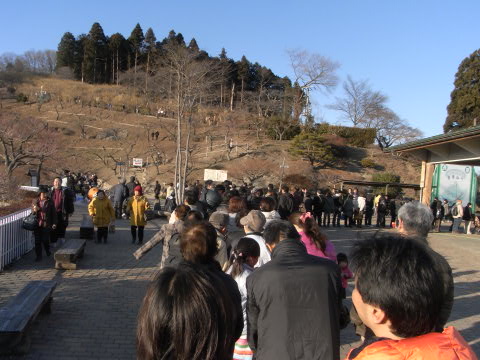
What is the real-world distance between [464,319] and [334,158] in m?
35.9

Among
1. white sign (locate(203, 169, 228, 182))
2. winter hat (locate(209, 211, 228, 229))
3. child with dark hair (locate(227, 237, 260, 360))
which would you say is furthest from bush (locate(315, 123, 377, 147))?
child with dark hair (locate(227, 237, 260, 360))

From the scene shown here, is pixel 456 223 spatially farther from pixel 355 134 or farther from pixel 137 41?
pixel 137 41

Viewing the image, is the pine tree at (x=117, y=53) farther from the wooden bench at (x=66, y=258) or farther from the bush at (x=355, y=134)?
the wooden bench at (x=66, y=258)

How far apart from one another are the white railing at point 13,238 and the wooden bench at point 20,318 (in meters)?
3.15

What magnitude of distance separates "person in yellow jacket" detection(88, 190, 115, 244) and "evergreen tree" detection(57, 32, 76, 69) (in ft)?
234

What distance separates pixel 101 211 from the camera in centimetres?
1134

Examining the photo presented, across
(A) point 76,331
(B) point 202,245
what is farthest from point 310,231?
(A) point 76,331

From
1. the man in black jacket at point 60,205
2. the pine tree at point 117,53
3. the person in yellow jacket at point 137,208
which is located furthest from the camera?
the pine tree at point 117,53

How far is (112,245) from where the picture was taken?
11531mm

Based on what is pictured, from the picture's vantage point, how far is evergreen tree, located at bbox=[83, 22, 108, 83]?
71.8m

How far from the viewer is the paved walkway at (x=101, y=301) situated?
4.98m

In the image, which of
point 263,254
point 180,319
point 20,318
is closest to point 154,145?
point 20,318

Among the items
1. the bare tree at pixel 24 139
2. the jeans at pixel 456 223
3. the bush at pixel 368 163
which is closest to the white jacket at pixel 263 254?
the jeans at pixel 456 223

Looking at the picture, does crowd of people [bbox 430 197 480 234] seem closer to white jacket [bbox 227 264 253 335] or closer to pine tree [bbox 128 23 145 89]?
white jacket [bbox 227 264 253 335]
